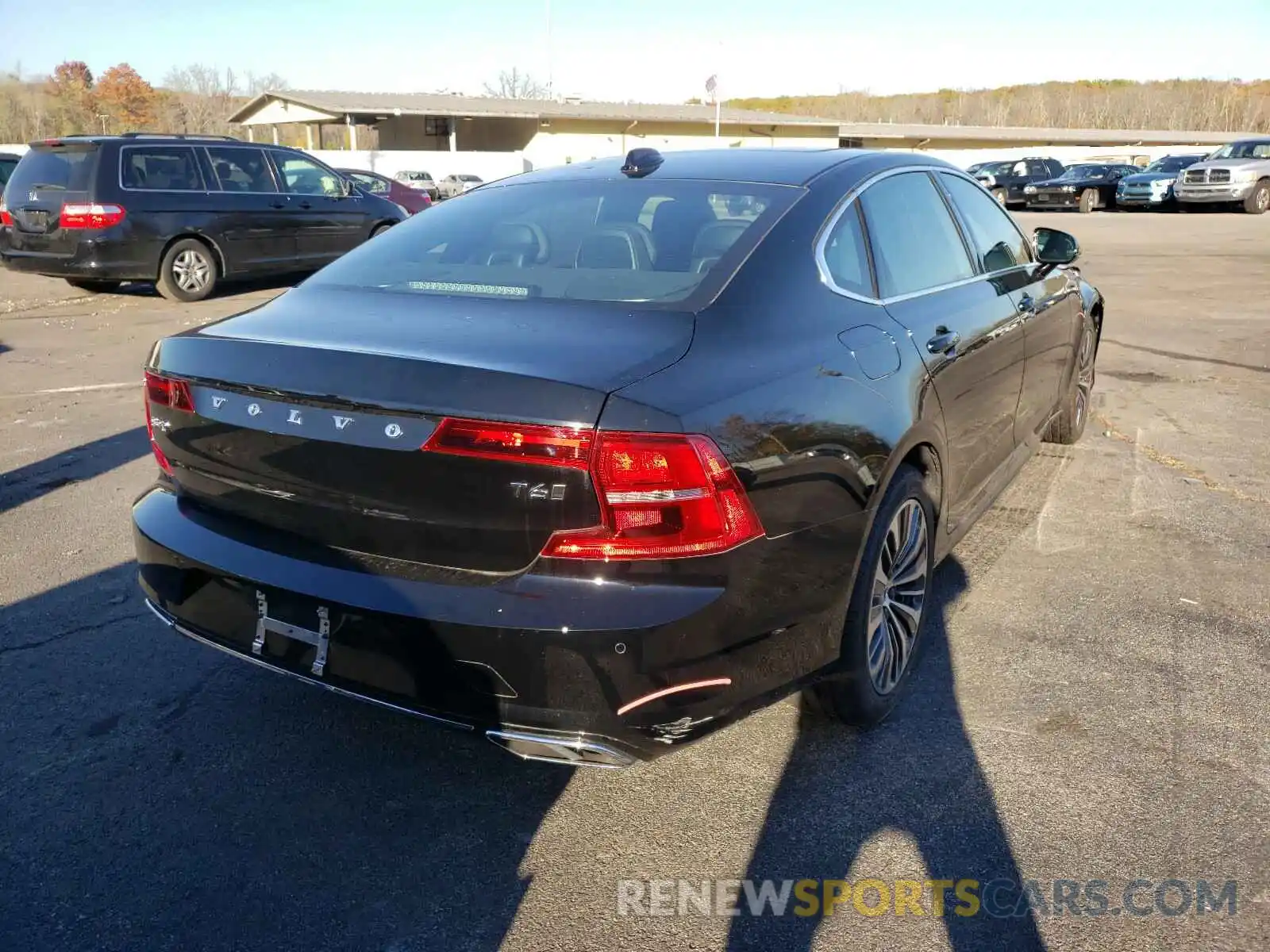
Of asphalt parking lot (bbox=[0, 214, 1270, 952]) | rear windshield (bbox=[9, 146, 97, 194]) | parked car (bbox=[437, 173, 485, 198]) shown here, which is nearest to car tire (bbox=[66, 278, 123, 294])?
rear windshield (bbox=[9, 146, 97, 194])

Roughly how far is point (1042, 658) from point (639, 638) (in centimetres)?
199

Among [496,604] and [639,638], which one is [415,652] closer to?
[496,604]

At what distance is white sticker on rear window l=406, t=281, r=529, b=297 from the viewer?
3023mm

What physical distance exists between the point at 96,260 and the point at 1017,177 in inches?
1191

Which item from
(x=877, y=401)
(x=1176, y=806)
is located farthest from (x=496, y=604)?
(x=1176, y=806)

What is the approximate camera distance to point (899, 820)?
2.78m

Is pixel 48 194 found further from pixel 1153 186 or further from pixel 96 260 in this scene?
pixel 1153 186

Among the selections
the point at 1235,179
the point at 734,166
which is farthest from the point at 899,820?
the point at 1235,179

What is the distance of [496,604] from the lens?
2338 millimetres

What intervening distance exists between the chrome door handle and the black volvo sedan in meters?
0.01

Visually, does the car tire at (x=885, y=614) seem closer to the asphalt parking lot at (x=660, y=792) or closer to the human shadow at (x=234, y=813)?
the asphalt parking lot at (x=660, y=792)

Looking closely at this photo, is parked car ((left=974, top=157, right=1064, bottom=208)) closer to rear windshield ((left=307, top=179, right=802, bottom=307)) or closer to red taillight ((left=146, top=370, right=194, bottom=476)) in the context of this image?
rear windshield ((left=307, top=179, right=802, bottom=307))

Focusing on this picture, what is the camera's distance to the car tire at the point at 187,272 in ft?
39.1

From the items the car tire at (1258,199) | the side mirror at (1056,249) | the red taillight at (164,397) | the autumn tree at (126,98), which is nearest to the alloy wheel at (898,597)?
A: the red taillight at (164,397)
